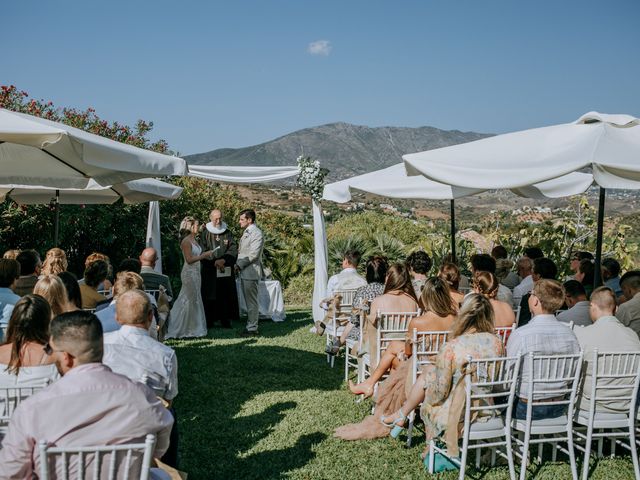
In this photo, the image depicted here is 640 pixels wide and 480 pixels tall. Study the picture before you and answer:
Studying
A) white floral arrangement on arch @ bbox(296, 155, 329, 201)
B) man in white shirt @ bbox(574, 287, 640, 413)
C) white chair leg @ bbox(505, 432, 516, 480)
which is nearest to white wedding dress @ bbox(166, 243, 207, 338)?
white floral arrangement on arch @ bbox(296, 155, 329, 201)

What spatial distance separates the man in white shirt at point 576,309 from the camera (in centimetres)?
534

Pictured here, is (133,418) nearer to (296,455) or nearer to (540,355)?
(296,455)

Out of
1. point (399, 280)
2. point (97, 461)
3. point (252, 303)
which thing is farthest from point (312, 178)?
point (97, 461)

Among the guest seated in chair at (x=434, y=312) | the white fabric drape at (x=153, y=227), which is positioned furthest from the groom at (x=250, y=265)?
the guest seated in chair at (x=434, y=312)

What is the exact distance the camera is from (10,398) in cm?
314

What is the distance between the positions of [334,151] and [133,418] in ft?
655

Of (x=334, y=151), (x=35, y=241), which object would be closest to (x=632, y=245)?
(x=35, y=241)

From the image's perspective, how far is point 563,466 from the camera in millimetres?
4648

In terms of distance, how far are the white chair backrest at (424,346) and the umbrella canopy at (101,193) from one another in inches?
209

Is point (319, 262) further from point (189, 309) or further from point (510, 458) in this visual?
point (510, 458)

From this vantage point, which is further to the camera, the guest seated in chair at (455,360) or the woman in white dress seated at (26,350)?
the guest seated in chair at (455,360)

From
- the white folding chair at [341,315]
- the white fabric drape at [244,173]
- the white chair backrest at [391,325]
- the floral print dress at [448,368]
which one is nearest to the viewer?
the floral print dress at [448,368]

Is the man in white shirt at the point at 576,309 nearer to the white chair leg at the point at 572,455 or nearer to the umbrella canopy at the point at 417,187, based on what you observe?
the white chair leg at the point at 572,455

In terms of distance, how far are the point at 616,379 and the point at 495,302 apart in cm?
133
